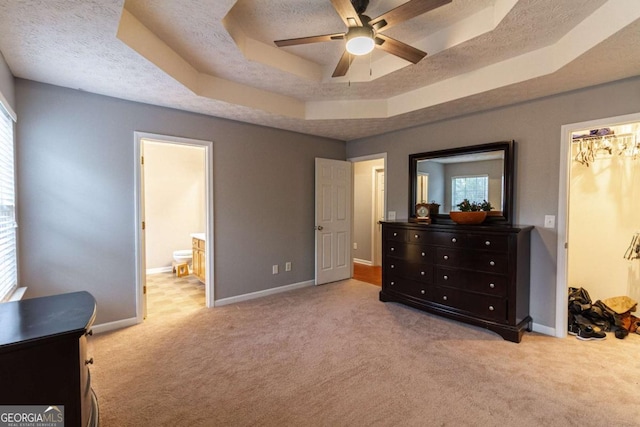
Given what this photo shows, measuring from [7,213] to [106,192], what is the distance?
77cm

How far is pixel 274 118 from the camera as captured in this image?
3.69m

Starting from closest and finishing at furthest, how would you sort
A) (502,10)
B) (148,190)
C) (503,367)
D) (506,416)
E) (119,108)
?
1. (506,416)
2. (502,10)
3. (503,367)
4. (119,108)
5. (148,190)

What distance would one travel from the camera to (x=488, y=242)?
9.51ft

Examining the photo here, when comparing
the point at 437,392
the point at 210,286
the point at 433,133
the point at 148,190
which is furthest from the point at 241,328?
the point at 148,190

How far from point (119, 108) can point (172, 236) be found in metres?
3.34

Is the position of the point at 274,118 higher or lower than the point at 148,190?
higher

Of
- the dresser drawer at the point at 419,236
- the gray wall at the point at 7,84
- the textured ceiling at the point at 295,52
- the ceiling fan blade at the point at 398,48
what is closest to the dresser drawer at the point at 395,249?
the dresser drawer at the point at 419,236

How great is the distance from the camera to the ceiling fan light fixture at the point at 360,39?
6.21 feet

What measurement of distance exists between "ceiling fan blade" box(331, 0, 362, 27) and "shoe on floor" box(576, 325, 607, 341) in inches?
133

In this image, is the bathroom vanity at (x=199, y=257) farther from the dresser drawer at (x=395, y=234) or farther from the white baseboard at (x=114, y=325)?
the dresser drawer at (x=395, y=234)

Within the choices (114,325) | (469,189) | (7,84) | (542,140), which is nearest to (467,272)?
(469,189)

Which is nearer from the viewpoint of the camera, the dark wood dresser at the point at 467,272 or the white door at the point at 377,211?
the dark wood dresser at the point at 467,272

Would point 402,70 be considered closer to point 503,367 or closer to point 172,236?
point 503,367

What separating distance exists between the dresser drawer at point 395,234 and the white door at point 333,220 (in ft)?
3.85
